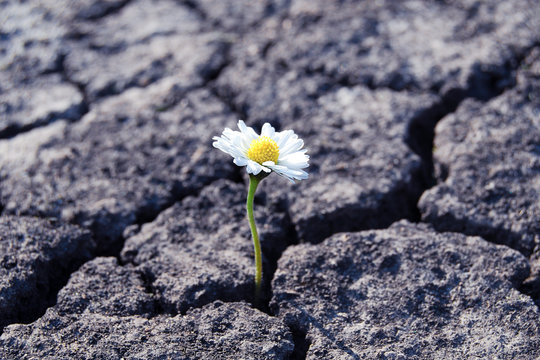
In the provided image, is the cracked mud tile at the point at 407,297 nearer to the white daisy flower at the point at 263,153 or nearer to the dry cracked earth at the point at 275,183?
the dry cracked earth at the point at 275,183

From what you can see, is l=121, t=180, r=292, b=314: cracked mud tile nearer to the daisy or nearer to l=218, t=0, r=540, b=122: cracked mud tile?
the daisy

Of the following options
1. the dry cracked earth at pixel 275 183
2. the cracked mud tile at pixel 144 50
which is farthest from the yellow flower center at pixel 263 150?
the cracked mud tile at pixel 144 50

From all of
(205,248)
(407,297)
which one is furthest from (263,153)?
(407,297)

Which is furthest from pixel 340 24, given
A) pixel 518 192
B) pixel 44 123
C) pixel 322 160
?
pixel 44 123

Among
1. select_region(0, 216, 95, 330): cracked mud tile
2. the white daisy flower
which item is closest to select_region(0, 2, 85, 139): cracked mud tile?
select_region(0, 216, 95, 330): cracked mud tile

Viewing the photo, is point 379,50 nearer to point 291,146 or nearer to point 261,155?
point 291,146

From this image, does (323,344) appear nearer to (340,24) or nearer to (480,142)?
(480,142)

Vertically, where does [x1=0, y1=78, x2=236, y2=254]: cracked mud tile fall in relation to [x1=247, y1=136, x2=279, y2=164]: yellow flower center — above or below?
below
